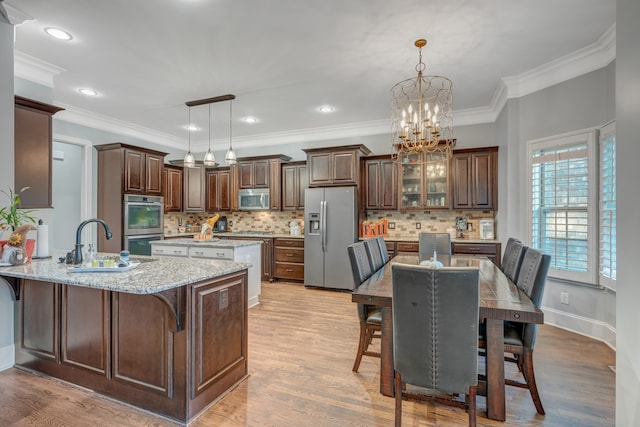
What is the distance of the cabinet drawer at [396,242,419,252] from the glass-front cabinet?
0.64 meters

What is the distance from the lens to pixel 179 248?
168 inches

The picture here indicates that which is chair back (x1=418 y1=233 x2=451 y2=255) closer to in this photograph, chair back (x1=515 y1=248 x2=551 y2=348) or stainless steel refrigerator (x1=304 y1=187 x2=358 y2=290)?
stainless steel refrigerator (x1=304 y1=187 x2=358 y2=290)

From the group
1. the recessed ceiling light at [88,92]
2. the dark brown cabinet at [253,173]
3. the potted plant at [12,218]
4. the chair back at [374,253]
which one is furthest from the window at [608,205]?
the recessed ceiling light at [88,92]

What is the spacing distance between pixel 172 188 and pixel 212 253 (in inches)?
121

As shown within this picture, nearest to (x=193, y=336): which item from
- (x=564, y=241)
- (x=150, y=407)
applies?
(x=150, y=407)

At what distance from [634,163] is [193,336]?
97.2 inches

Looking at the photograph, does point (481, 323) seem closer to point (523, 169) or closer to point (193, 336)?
point (193, 336)

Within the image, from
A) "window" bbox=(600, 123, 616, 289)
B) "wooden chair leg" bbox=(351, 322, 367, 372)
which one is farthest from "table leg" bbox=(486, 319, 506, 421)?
"window" bbox=(600, 123, 616, 289)

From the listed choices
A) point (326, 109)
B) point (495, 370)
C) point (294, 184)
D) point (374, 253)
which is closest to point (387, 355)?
point (495, 370)

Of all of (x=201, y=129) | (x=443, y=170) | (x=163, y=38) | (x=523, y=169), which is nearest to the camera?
(x=163, y=38)

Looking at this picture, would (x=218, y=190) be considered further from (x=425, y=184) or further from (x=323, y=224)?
(x=425, y=184)

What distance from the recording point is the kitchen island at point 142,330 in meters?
1.87

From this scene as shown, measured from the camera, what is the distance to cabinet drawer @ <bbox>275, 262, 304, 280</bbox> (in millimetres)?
5602

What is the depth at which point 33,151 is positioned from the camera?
9.78ft
